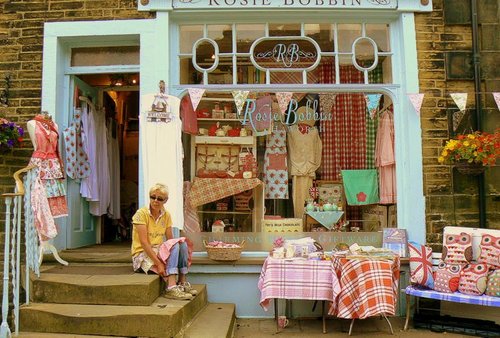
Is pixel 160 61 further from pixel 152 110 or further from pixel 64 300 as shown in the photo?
pixel 64 300

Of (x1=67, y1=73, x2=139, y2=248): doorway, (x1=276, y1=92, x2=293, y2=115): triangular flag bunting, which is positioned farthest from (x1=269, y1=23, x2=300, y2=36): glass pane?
(x1=67, y1=73, x2=139, y2=248): doorway

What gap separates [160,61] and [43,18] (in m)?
1.79

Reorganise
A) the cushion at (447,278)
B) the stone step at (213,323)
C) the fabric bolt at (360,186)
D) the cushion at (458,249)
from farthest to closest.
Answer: the fabric bolt at (360,186) < the cushion at (458,249) < the cushion at (447,278) < the stone step at (213,323)

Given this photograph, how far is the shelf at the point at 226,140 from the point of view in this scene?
7175 mm

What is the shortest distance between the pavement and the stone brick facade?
1.30 m

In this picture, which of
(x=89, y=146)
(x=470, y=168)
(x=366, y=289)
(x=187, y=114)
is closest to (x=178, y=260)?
(x=366, y=289)

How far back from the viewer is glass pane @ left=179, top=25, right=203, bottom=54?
6930 mm

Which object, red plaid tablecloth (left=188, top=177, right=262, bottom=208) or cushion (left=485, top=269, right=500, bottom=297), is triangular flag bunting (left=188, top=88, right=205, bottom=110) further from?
cushion (left=485, top=269, right=500, bottom=297)

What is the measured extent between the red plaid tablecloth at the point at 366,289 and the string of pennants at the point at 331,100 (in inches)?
89.7

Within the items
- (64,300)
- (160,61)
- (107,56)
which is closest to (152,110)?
(160,61)

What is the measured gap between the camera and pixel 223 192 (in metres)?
7.12

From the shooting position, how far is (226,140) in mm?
7246

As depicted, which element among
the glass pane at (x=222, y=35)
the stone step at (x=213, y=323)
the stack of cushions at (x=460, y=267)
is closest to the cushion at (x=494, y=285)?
the stack of cushions at (x=460, y=267)

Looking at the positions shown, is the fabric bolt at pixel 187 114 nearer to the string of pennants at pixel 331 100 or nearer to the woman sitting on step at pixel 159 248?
the string of pennants at pixel 331 100
